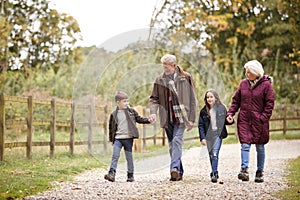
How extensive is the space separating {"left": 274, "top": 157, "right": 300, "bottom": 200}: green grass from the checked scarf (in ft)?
5.56

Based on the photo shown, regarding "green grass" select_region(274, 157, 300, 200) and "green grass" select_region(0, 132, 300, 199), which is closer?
"green grass" select_region(274, 157, 300, 200)

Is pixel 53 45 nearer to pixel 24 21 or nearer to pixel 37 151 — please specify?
pixel 24 21

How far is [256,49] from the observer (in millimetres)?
27078

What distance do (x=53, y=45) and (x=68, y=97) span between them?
421 centimetres

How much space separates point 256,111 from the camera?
8.19 m

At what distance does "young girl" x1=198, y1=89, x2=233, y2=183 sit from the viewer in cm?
832

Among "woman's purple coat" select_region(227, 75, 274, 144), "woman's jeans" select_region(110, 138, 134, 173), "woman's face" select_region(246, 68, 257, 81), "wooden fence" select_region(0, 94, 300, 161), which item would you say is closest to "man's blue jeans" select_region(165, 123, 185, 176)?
"woman's jeans" select_region(110, 138, 134, 173)

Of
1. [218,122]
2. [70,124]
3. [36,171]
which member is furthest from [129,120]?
[70,124]

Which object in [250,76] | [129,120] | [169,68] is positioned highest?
[169,68]

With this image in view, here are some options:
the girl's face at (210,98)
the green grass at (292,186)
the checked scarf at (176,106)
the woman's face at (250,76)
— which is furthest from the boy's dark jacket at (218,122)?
the green grass at (292,186)

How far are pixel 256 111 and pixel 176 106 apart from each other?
1.08 m

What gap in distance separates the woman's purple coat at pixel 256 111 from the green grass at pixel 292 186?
74 cm

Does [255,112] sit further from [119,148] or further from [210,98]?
[119,148]

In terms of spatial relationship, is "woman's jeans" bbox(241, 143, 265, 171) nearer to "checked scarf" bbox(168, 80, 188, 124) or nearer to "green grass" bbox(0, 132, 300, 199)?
"green grass" bbox(0, 132, 300, 199)
